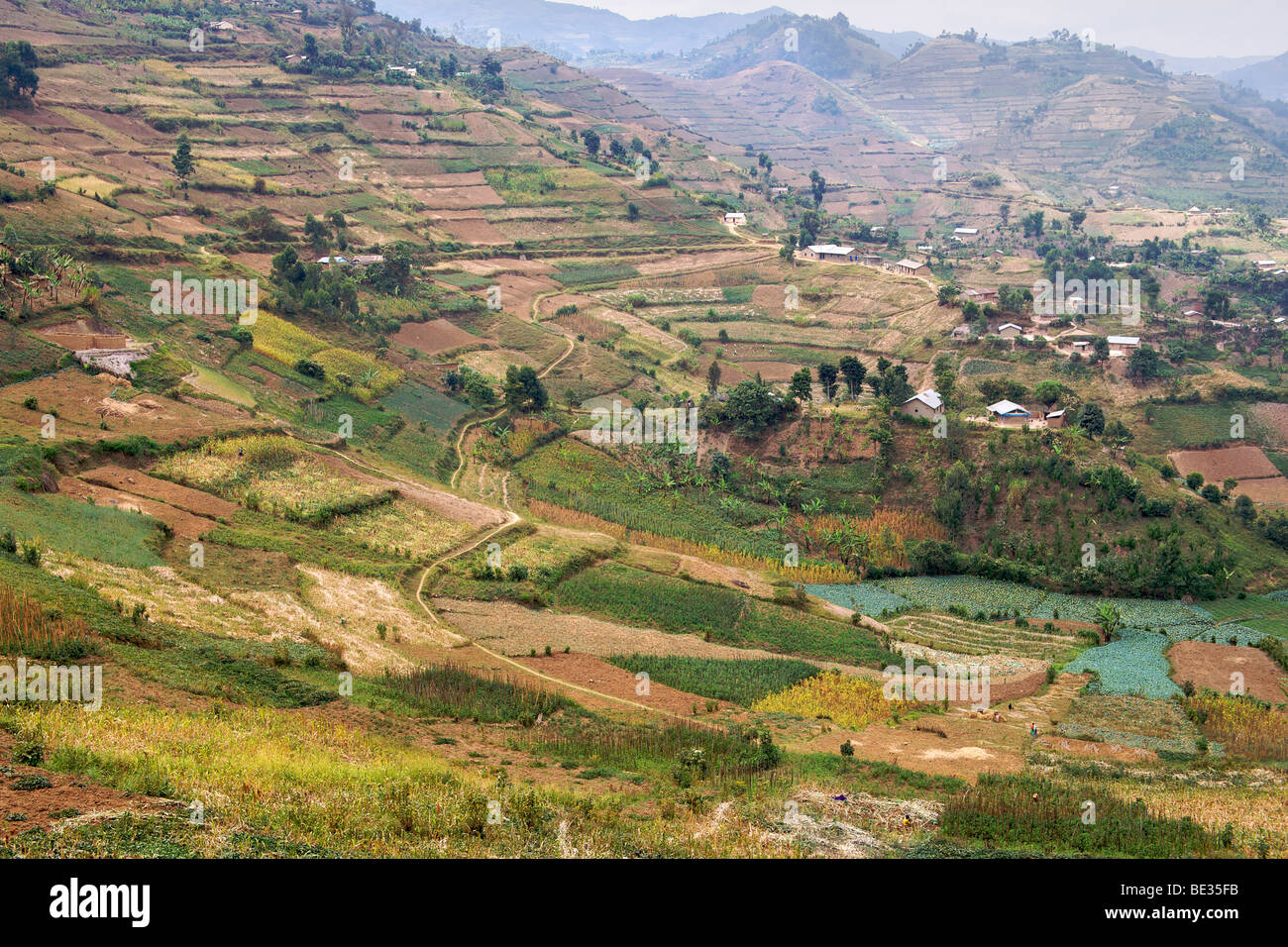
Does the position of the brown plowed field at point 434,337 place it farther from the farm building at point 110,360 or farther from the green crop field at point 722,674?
the green crop field at point 722,674

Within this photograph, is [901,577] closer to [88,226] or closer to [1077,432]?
[1077,432]

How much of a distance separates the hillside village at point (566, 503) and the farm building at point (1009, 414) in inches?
10.9

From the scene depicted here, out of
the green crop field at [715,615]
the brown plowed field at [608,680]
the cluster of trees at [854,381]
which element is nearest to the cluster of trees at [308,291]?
the cluster of trees at [854,381]

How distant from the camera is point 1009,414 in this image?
172ft

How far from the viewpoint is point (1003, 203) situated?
135000mm

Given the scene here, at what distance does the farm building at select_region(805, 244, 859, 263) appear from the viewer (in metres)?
91.0

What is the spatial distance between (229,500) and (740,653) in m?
21.3

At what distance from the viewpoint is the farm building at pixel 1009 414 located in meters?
52.2

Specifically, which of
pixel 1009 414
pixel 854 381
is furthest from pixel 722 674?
pixel 854 381

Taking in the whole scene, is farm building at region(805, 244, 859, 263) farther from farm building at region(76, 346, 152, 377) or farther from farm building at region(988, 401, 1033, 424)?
farm building at region(76, 346, 152, 377)

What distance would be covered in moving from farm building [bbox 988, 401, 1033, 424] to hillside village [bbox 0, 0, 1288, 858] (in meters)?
0.28

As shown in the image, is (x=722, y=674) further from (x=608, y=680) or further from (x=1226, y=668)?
(x=1226, y=668)

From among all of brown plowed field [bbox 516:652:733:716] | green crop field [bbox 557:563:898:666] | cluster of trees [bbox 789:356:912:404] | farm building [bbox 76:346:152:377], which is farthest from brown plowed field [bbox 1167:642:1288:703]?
farm building [bbox 76:346:152:377]

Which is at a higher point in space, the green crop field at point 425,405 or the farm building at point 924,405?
the farm building at point 924,405
